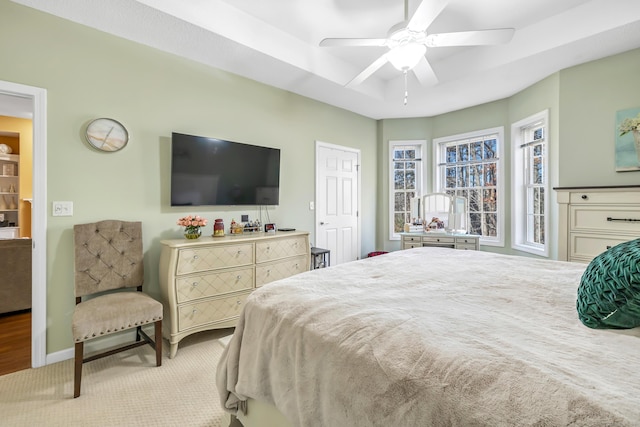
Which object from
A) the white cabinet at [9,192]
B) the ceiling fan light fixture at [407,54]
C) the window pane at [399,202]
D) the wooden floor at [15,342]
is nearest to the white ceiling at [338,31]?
the ceiling fan light fixture at [407,54]

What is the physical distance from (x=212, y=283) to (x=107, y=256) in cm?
86

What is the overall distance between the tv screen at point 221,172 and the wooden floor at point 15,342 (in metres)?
1.67

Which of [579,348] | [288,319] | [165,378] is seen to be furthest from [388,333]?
[165,378]

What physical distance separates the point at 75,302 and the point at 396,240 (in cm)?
433

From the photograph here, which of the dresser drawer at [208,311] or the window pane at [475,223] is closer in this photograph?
the dresser drawer at [208,311]

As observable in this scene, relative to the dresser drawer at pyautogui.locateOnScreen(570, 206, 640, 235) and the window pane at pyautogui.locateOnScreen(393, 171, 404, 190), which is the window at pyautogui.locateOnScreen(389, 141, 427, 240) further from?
the dresser drawer at pyautogui.locateOnScreen(570, 206, 640, 235)

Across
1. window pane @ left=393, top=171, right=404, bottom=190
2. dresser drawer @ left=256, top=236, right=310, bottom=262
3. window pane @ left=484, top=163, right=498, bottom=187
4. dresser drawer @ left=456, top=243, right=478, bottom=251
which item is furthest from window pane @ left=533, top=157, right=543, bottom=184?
dresser drawer @ left=256, top=236, right=310, bottom=262

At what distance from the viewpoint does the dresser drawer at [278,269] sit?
300 cm

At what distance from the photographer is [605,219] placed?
283cm

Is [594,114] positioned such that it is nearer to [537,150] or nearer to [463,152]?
[537,150]

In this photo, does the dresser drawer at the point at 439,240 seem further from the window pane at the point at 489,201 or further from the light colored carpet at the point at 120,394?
the light colored carpet at the point at 120,394

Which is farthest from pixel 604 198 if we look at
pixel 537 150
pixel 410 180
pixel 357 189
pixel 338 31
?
pixel 338 31

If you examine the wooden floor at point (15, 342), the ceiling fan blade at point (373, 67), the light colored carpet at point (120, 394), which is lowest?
the light colored carpet at point (120, 394)

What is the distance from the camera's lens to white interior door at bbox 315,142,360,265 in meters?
4.33
